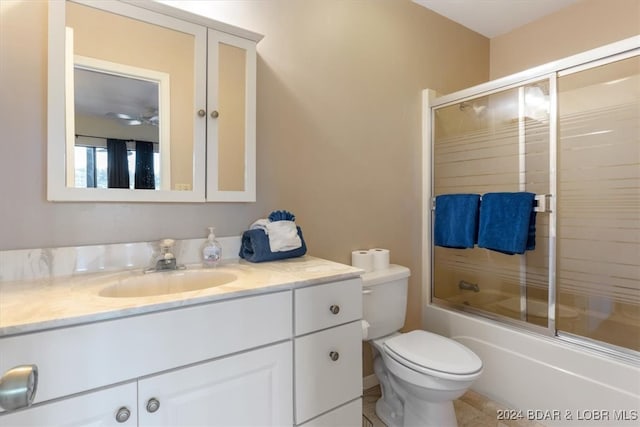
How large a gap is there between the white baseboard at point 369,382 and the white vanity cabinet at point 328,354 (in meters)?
0.68

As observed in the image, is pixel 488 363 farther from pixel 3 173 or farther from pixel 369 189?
pixel 3 173

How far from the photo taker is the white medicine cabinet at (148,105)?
3.65 ft

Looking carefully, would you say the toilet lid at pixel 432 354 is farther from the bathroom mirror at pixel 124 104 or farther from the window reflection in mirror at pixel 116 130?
the window reflection in mirror at pixel 116 130

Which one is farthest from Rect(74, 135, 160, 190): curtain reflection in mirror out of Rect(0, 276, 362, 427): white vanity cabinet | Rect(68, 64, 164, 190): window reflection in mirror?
Rect(0, 276, 362, 427): white vanity cabinet

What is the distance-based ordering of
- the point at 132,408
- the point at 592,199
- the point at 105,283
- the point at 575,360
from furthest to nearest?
the point at 592,199 → the point at 575,360 → the point at 105,283 → the point at 132,408

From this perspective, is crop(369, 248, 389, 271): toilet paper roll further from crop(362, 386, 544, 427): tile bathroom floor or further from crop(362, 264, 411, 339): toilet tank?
crop(362, 386, 544, 427): tile bathroom floor

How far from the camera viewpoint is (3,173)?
3.43ft

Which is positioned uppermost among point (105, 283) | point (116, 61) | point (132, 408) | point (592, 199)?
point (116, 61)

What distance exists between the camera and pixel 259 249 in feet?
4.39

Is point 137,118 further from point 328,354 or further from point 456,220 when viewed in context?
point 456,220

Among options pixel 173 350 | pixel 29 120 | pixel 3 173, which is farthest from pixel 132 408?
pixel 29 120

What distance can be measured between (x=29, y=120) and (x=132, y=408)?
96 centimetres

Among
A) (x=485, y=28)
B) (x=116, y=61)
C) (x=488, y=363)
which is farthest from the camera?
(x=485, y=28)

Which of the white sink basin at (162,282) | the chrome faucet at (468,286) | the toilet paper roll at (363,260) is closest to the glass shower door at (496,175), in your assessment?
the chrome faucet at (468,286)
